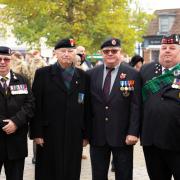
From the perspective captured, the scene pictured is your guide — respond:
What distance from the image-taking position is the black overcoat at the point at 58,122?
5648 millimetres

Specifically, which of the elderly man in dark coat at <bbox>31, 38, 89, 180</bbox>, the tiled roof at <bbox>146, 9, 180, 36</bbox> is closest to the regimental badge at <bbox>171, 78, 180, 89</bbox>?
the elderly man in dark coat at <bbox>31, 38, 89, 180</bbox>

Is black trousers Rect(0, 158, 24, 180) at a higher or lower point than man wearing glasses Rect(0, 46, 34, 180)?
lower

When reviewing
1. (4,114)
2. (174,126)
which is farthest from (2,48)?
(174,126)

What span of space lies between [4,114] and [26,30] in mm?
15377

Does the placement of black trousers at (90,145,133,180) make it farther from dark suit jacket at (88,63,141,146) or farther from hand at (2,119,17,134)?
hand at (2,119,17,134)

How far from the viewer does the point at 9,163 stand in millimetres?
5367

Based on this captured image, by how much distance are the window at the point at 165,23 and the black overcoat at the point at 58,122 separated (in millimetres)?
38819

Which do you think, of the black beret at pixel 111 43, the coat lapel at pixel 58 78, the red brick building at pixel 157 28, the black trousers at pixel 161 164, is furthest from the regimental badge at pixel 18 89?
the red brick building at pixel 157 28

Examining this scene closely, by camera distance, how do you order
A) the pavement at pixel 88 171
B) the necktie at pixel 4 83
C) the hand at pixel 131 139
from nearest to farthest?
the necktie at pixel 4 83
the hand at pixel 131 139
the pavement at pixel 88 171

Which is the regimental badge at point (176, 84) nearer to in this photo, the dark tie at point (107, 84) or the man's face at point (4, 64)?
the dark tie at point (107, 84)

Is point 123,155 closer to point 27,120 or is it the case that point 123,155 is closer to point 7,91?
point 27,120

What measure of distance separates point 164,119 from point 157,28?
40310 mm

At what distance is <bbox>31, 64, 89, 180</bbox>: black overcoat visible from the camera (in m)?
5.65

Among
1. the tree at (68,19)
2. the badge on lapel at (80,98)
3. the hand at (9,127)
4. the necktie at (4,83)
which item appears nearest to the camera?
the hand at (9,127)
